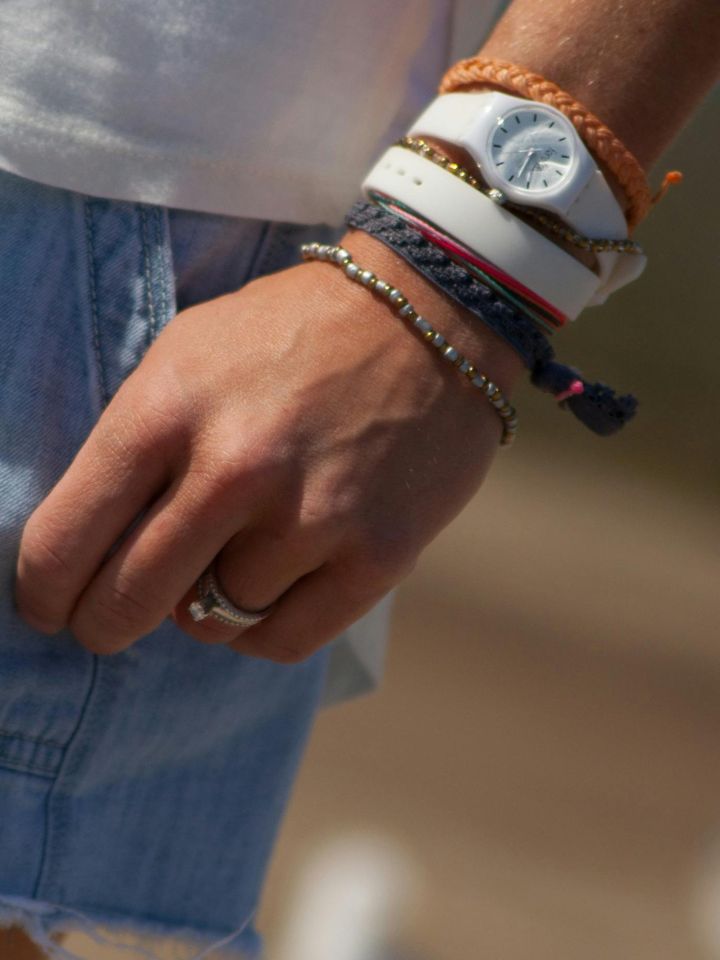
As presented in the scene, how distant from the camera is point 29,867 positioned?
2.43ft

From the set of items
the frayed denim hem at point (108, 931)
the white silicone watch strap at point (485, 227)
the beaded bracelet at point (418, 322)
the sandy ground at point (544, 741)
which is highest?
the white silicone watch strap at point (485, 227)

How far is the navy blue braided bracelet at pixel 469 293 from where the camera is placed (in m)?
0.66

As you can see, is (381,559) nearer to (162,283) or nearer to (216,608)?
(216,608)

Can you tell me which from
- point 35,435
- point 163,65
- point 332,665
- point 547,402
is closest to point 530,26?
point 163,65

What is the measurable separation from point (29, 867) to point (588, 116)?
1.91 ft

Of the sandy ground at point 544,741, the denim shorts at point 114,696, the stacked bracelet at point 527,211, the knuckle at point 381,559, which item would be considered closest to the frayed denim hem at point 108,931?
the denim shorts at point 114,696

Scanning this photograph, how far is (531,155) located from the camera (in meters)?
0.66

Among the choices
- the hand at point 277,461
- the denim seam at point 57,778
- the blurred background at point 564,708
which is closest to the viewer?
the hand at point 277,461

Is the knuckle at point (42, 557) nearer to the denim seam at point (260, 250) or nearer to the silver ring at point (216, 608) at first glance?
the silver ring at point (216, 608)

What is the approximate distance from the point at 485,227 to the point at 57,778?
0.44 m

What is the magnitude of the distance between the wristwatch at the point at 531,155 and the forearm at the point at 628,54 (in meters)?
0.03

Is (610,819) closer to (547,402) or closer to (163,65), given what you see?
(547,402)

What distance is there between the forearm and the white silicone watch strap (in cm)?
8

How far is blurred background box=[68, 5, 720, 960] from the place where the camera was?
1.81m
